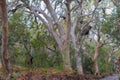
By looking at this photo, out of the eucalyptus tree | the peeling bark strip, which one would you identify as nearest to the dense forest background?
the eucalyptus tree

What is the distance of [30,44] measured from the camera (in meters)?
24.1

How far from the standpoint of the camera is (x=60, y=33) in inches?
747

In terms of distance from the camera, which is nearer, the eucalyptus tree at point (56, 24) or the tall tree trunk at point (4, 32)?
the tall tree trunk at point (4, 32)

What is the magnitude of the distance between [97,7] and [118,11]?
437 centimetres

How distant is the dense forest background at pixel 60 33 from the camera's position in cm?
1856

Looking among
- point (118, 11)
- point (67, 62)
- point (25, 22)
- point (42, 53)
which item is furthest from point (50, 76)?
point (42, 53)

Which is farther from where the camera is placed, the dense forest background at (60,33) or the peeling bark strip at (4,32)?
the dense forest background at (60,33)

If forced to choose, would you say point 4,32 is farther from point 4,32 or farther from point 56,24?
point 56,24

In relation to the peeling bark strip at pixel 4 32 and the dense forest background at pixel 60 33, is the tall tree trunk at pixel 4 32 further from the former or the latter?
the dense forest background at pixel 60 33

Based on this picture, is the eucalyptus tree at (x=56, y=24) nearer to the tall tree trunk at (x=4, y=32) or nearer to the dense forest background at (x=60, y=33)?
the dense forest background at (x=60, y=33)

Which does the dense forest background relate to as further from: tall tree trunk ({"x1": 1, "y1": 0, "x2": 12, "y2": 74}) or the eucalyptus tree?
tall tree trunk ({"x1": 1, "y1": 0, "x2": 12, "y2": 74})

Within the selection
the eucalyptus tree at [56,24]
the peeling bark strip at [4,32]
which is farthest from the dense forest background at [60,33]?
the peeling bark strip at [4,32]

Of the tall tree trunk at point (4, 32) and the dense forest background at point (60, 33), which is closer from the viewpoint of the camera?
the tall tree trunk at point (4, 32)

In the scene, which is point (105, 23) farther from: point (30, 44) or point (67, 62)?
point (30, 44)
